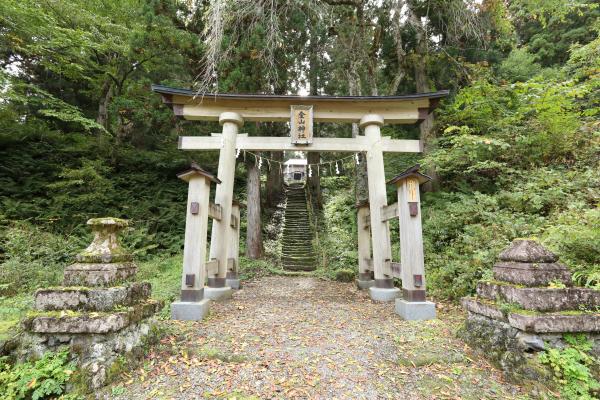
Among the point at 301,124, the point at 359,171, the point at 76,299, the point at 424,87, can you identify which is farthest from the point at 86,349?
the point at 424,87

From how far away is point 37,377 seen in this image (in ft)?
7.20

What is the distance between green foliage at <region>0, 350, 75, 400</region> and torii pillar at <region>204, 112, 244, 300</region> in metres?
3.11

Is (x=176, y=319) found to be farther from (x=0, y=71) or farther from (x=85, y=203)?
(x=0, y=71)

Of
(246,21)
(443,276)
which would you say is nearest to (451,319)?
(443,276)

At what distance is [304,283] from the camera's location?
24.2ft

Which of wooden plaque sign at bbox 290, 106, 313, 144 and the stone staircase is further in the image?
the stone staircase

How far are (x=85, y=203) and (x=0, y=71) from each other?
12.2ft

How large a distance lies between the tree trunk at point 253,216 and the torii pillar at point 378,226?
4.39m

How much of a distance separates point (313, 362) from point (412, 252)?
2416 mm

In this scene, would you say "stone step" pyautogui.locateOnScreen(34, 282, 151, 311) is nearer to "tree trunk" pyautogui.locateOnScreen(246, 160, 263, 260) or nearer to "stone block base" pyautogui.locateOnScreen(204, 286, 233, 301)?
"stone block base" pyautogui.locateOnScreen(204, 286, 233, 301)

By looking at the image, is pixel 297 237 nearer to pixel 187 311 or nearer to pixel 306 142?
pixel 306 142

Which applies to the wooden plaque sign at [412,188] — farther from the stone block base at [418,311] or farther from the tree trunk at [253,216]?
the tree trunk at [253,216]

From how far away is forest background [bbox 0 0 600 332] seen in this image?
5.52 m

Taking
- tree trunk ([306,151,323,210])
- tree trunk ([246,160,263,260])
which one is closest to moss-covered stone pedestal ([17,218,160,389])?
tree trunk ([246,160,263,260])
